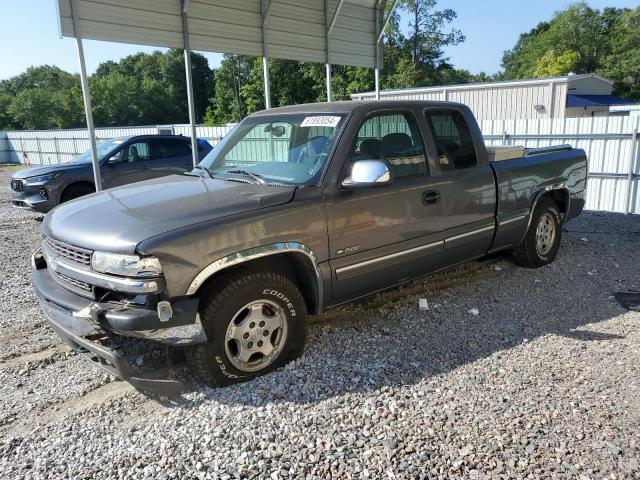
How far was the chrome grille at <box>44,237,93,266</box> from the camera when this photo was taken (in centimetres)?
335

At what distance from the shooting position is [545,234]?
6371mm

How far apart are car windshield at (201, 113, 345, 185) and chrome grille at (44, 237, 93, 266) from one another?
1.38 meters

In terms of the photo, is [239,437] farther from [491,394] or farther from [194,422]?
[491,394]

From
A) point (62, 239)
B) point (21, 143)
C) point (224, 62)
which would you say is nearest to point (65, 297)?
point (62, 239)

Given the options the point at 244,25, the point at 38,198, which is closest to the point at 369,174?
the point at 244,25

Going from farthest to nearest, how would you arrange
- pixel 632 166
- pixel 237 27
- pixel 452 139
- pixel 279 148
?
pixel 632 166 < pixel 237 27 < pixel 452 139 < pixel 279 148

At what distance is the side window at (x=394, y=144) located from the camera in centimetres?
427

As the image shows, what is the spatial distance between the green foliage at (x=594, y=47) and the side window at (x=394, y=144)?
54589 mm

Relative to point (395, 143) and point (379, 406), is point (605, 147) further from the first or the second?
point (379, 406)

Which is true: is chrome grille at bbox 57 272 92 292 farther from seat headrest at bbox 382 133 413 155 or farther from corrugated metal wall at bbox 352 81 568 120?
corrugated metal wall at bbox 352 81 568 120

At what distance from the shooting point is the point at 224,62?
68.1 m

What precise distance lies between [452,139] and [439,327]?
6.02ft

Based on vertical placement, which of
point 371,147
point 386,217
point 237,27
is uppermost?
point 237,27

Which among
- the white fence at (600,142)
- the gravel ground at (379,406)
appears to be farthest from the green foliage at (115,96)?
the gravel ground at (379,406)
